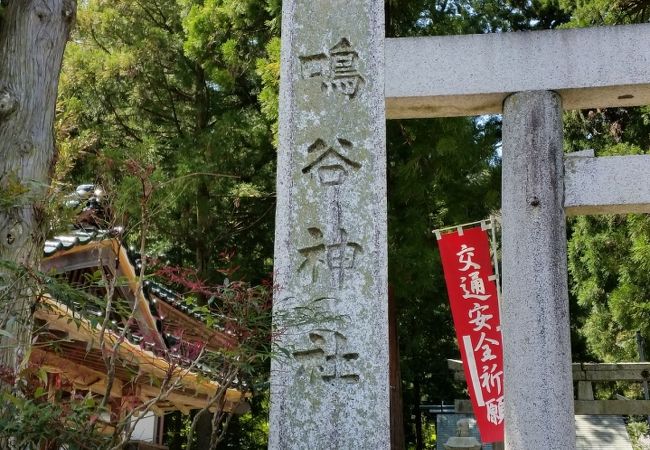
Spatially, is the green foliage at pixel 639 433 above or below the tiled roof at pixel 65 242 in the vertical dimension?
below

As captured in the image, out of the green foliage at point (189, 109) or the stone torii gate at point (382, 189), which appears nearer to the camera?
the stone torii gate at point (382, 189)

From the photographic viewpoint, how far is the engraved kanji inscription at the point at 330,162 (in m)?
4.16

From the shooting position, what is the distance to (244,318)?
2.90 metres

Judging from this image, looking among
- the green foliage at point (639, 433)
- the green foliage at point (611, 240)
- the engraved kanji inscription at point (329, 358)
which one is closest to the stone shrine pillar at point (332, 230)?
the engraved kanji inscription at point (329, 358)

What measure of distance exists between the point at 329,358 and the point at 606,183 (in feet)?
8.14

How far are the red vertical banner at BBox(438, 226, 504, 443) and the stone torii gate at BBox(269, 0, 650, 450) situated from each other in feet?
7.14

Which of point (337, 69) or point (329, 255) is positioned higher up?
point (337, 69)

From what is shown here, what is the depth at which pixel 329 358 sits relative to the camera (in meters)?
3.89

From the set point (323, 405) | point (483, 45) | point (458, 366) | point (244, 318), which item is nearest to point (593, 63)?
point (483, 45)

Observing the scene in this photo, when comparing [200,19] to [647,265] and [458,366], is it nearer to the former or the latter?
[458,366]

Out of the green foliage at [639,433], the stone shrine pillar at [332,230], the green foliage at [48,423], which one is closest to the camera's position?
the green foliage at [48,423]

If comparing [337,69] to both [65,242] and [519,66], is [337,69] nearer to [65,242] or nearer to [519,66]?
[519,66]

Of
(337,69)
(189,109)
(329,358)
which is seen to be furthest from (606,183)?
(189,109)

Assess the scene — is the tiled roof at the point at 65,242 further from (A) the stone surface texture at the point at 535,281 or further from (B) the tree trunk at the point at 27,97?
(A) the stone surface texture at the point at 535,281
